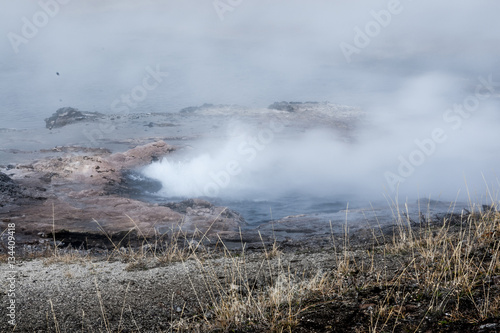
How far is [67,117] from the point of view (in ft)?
69.2

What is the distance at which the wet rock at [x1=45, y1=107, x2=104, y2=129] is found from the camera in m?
20.3

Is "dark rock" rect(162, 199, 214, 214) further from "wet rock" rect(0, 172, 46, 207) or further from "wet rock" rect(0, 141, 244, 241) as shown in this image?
"wet rock" rect(0, 172, 46, 207)

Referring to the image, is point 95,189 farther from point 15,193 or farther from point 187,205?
point 187,205

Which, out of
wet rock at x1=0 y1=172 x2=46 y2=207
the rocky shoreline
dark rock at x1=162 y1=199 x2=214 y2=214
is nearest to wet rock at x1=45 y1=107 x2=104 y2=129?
the rocky shoreline

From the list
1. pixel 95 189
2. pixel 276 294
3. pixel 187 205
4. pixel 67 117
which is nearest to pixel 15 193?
pixel 95 189

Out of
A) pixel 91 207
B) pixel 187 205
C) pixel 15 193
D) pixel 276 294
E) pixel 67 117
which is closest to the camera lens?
pixel 276 294

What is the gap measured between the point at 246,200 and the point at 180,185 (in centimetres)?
193

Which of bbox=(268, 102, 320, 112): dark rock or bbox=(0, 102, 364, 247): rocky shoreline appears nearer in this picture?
bbox=(0, 102, 364, 247): rocky shoreline

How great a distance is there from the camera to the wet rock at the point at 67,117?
20.3 metres

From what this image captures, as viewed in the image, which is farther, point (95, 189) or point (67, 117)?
point (67, 117)

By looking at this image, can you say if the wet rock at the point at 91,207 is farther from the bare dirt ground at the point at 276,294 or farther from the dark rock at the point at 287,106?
the dark rock at the point at 287,106

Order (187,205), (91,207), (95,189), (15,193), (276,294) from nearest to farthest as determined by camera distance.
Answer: (276,294), (91,207), (15,193), (187,205), (95,189)

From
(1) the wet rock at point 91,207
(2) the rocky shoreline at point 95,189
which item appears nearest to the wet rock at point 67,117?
(2) the rocky shoreline at point 95,189

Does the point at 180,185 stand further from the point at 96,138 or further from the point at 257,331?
the point at 257,331
